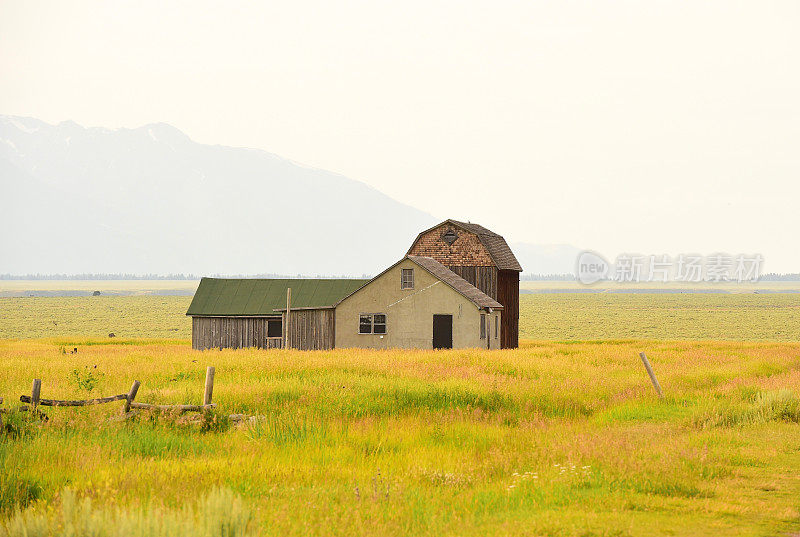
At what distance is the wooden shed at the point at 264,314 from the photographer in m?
44.6

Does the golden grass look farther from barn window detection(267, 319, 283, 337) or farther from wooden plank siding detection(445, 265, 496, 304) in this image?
wooden plank siding detection(445, 265, 496, 304)

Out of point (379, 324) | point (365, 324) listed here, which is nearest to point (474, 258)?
point (379, 324)

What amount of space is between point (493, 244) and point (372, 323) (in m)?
10.6

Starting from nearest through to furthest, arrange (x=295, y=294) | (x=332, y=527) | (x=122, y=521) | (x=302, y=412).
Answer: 1. (x=122, y=521)
2. (x=332, y=527)
3. (x=302, y=412)
4. (x=295, y=294)

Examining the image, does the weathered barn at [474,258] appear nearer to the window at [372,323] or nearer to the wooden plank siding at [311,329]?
the window at [372,323]

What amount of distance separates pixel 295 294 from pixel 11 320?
69.1m

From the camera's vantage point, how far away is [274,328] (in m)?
46.7

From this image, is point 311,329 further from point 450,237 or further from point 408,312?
point 450,237

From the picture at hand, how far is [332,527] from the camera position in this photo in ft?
28.9

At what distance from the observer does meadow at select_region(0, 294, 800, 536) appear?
920 centimetres

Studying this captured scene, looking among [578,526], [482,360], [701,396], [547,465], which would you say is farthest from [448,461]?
[482,360]

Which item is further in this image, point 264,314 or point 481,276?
point 481,276

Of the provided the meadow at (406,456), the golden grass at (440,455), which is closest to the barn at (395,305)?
the meadow at (406,456)

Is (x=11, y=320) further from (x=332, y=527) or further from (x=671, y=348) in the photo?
(x=332, y=527)
